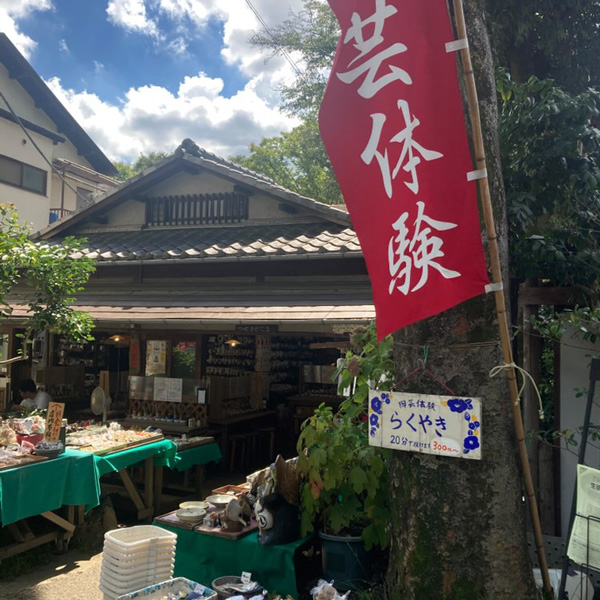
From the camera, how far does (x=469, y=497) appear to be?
3.55 m

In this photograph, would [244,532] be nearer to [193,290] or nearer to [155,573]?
Answer: [155,573]

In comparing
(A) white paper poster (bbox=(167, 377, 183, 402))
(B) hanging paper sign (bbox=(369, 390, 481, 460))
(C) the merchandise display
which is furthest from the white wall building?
(B) hanging paper sign (bbox=(369, 390, 481, 460))

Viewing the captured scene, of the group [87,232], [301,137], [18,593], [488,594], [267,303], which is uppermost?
[301,137]

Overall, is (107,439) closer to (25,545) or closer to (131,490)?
(131,490)

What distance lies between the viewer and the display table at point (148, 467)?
7750 millimetres

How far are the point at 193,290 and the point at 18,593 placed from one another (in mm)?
5944

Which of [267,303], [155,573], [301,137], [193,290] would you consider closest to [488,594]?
[155,573]

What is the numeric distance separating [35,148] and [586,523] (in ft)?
67.1

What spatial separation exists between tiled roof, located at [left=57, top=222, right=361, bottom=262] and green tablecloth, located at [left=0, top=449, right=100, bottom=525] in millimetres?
4330

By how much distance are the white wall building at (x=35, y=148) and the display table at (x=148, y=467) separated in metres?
12.2

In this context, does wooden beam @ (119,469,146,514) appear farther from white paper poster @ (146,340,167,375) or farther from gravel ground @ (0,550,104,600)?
white paper poster @ (146,340,167,375)

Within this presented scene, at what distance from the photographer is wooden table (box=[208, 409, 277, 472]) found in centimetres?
1077

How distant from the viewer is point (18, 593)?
19.3 ft

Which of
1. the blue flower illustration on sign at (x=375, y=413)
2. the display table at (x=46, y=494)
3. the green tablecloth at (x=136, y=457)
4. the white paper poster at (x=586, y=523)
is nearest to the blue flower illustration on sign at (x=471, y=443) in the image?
the blue flower illustration on sign at (x=375, y=413)
